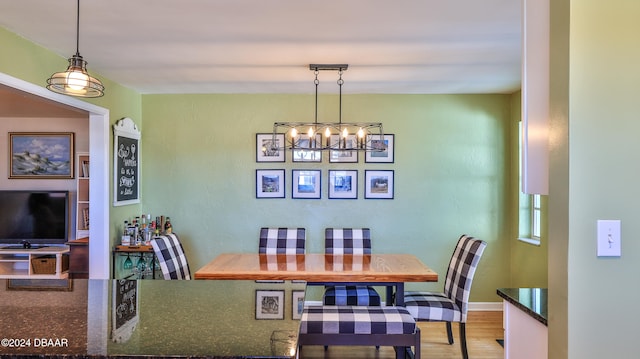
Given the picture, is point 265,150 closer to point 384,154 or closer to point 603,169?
point 384,154

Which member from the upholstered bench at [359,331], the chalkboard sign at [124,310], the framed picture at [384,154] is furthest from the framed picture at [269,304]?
the framed picture at [384,154]

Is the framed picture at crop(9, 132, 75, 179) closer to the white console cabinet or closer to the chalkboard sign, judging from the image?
the white console cabinet

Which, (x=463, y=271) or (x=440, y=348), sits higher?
(x=463, y=271)

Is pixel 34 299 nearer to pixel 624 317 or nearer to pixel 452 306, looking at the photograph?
pixel 624 317

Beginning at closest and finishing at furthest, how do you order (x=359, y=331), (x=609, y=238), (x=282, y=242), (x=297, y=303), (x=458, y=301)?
(x=609, y=238)
(x=297, y=303)
(x=359, y=331)
(x=458, y=301)
(x=282, y=242)

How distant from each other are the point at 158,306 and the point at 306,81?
281cm

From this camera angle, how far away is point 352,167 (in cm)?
447

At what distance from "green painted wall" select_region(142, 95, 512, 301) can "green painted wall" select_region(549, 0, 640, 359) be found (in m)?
3.18

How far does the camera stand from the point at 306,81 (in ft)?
12.9

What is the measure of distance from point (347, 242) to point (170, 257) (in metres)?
1.52

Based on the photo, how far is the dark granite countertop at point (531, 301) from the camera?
1586 millimetres

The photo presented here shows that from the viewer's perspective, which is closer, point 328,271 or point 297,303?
point 297,303

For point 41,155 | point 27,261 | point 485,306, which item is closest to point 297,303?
point 485,306

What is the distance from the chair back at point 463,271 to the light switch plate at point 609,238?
5.86 ft
